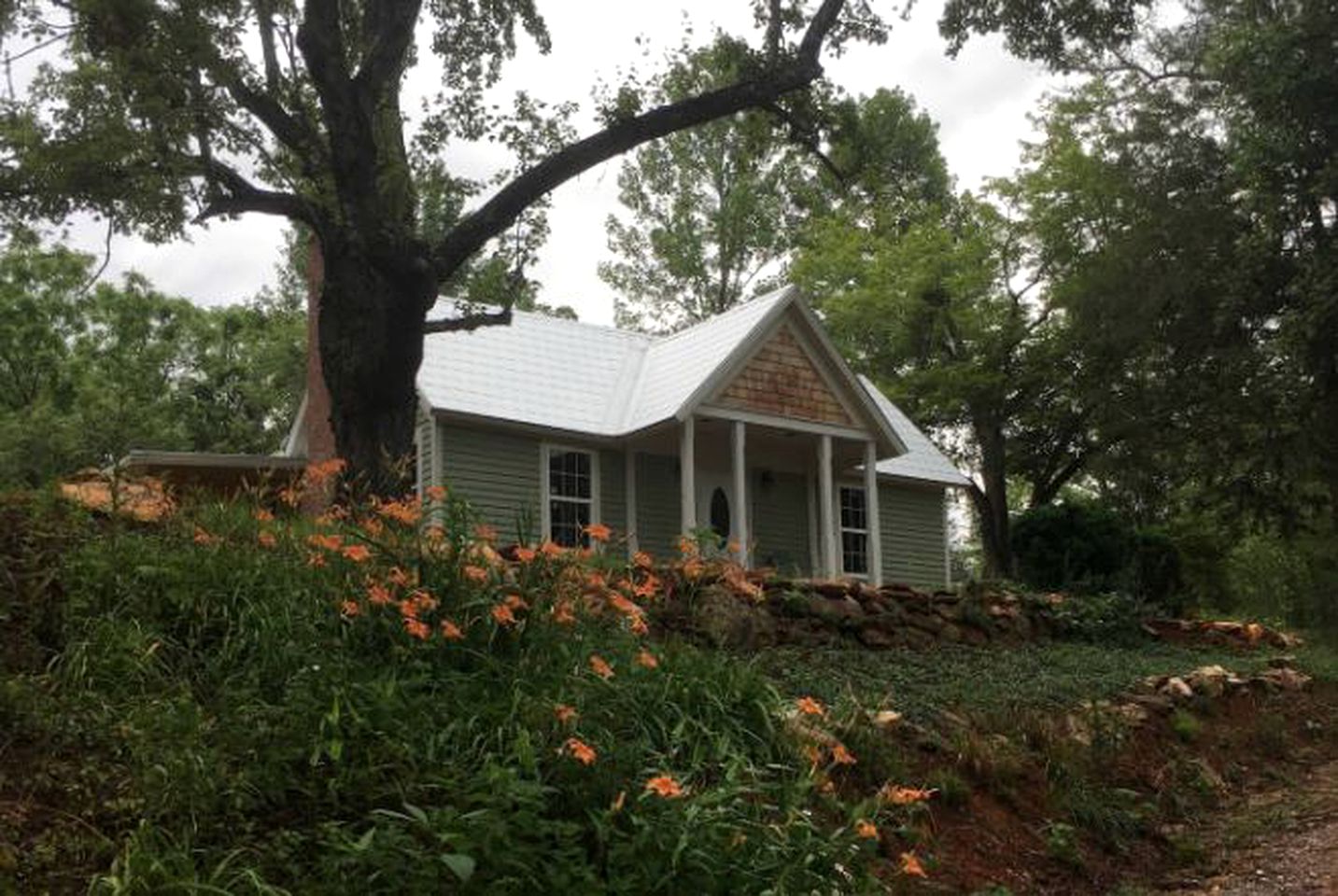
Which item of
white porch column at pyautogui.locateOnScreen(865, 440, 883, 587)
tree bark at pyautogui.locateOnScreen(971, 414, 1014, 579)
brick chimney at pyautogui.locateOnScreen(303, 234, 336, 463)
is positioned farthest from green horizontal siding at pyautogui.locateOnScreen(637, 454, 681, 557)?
tree bark at pyautogui.locateOnScreen(971, 414, 1014, 579)

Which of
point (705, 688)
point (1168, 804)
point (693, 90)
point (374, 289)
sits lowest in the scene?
point (1168, 804)

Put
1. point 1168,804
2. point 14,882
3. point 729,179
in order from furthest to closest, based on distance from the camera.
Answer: point 729,179, point 1168,804, point 14,882

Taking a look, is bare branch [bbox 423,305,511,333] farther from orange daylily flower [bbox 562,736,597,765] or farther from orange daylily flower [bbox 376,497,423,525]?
orange daylily flower [bbox 562,736,597,765]

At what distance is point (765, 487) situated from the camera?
67.5 ft

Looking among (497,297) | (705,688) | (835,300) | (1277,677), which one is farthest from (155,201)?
(835,300)

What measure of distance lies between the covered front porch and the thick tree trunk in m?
5.77

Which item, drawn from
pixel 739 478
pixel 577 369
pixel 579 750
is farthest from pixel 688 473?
pixel 579 750

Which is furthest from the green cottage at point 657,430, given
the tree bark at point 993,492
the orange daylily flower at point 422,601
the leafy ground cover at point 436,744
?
the orange daylily flower at point 422,601

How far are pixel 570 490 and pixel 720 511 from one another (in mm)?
2531

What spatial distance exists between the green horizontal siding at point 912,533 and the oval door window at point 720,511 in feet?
12.0

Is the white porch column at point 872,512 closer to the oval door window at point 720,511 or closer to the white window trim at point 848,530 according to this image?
the white window trim at point 848,530

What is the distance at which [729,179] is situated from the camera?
37.4 metres

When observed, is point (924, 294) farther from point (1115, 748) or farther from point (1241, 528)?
point (1115, 748)

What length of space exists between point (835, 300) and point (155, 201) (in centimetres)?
1957
